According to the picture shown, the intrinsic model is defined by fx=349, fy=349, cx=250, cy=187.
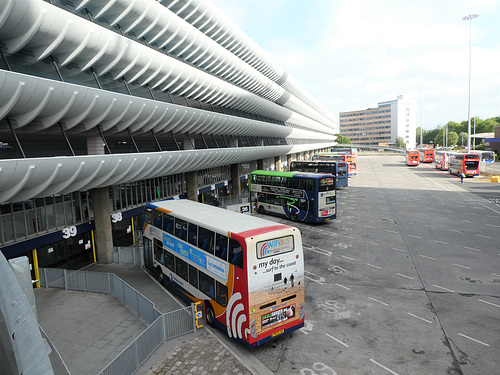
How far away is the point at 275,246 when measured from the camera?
11688mm

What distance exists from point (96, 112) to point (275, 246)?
419 inches

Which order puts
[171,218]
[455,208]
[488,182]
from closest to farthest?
[171,218] < [455,208] < [488,182]

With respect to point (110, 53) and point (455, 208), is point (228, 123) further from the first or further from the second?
point (455, 208)

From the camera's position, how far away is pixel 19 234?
56.1ft

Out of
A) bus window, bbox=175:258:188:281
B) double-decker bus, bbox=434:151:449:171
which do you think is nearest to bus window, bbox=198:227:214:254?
bus window, bbox=175:258:188:281

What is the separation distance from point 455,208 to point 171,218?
30.3m

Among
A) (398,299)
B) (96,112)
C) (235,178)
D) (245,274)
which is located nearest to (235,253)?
(245,274)

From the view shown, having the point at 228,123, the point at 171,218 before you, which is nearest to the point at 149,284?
the point at 171,218

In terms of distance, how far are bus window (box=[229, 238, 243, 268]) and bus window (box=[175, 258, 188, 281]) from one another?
389 centimetres

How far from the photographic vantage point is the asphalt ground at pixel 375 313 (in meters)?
10.8

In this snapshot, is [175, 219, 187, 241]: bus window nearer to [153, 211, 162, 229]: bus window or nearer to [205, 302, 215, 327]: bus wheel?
[153, 211, 162, 229]: bus window

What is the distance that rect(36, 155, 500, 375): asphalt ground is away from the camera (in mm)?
10836

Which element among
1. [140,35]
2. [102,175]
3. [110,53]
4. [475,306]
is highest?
[140,35]

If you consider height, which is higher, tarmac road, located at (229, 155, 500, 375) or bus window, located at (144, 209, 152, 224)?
bus window, located at (144, 209, 152, 224)
